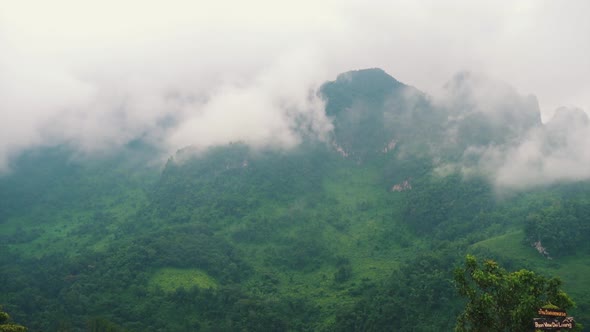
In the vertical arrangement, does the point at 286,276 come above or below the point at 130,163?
below

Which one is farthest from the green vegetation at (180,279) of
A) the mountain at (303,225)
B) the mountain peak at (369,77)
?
the mountain peak at (369,77)

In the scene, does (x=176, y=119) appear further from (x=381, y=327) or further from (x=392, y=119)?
(x=381, y=327)

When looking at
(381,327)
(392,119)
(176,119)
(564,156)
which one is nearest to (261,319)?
(381,327)

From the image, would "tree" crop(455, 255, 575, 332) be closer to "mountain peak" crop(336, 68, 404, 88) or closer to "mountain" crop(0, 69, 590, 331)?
"mountain" crop(0, 69, 590, 331)

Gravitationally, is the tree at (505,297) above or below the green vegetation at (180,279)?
below

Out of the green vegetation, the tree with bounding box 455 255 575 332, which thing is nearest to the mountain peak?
the green vegetation

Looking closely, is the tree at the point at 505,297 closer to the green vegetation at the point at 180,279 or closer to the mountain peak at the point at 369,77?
the green vegetation at the point at 180,279
